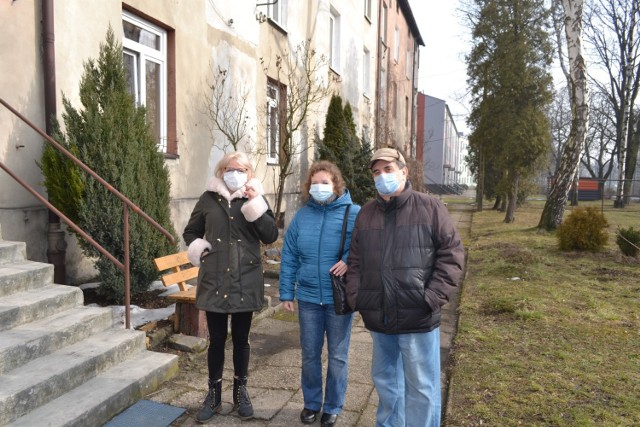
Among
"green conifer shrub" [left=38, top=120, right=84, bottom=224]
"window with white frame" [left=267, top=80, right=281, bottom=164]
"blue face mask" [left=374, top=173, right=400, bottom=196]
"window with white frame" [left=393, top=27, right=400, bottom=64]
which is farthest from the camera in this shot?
"window with white frame" [left=393, top=27, right=400, bottom=64]

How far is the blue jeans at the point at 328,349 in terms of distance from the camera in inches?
134

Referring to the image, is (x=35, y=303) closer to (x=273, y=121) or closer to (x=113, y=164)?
(x=113, y=164)

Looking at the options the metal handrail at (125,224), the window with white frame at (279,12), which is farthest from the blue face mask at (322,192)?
the window with white frame at (279,12)

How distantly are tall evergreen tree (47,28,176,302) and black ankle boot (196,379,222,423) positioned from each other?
2216 millimetres

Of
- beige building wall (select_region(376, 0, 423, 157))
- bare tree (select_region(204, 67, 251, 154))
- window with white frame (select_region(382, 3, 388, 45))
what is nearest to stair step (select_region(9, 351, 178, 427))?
bare tree (select_region(204, 67, 251, 154))

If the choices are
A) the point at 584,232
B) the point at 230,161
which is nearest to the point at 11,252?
the point at 230,161

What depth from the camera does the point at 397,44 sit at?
25.9m

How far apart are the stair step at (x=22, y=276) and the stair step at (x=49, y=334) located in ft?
1.29

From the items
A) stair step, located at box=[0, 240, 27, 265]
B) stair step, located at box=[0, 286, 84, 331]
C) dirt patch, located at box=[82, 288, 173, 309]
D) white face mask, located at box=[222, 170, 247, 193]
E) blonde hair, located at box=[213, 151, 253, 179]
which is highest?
blonde hair, located at box=[213, 151, 253, 179]

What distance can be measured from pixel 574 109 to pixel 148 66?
11483 mm

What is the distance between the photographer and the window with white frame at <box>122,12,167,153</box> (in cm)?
701

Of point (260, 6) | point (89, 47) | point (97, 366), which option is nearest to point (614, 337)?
point (97, 366)

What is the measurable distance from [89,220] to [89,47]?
2363 millimetres

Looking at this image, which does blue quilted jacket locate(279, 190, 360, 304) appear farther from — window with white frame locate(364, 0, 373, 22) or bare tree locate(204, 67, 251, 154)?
window with white frame locate(364, 0, 373, 22)
